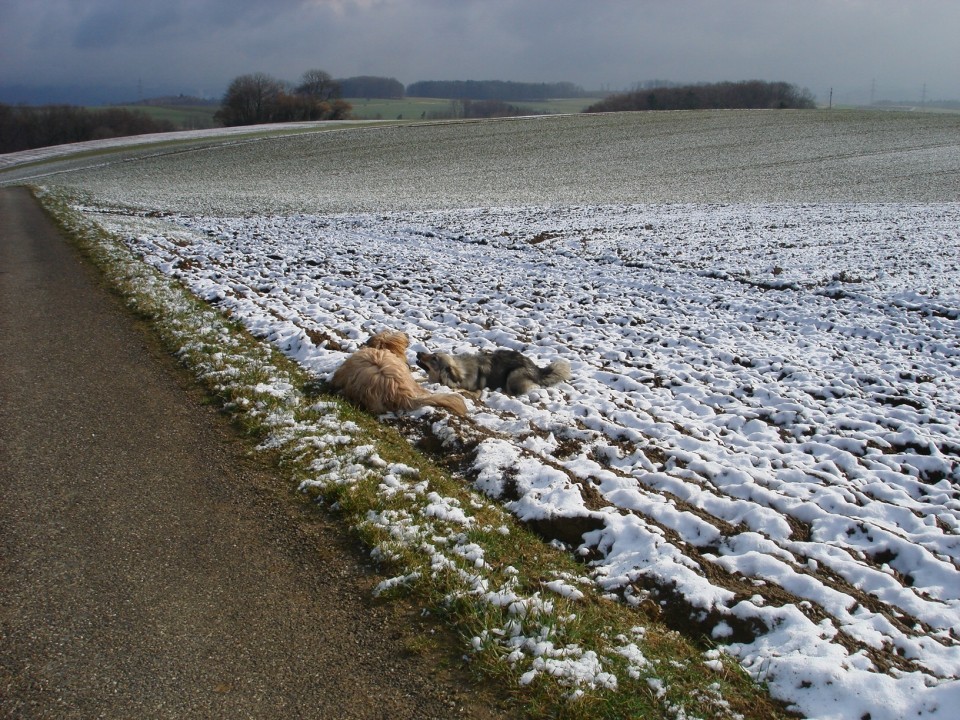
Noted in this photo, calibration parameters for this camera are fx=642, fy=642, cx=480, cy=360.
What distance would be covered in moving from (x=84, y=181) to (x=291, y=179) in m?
→ 13.7

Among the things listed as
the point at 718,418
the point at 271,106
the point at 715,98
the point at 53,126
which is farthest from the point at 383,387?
the point at 53,126

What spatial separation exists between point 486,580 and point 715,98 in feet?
346

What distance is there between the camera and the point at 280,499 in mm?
4945

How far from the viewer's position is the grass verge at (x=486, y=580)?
3.25 m

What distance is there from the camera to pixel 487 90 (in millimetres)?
179875

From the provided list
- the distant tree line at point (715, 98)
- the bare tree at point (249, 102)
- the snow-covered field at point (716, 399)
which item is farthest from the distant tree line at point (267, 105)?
the snow-covered field at point (716, 399)

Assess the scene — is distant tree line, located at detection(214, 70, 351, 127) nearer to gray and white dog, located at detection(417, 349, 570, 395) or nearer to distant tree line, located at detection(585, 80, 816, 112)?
distant tree line, located at detection(585, 80, 816, 112)

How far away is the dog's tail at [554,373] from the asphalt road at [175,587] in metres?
3.90

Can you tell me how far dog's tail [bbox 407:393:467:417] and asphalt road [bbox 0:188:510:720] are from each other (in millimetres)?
1865

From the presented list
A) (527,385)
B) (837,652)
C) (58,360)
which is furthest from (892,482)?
(58,360)

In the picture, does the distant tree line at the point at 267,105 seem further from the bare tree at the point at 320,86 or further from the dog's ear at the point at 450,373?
the dog's ear at the point at 450,373

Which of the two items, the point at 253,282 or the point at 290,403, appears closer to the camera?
the point at 290,403

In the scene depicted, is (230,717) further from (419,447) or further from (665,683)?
(419,447)

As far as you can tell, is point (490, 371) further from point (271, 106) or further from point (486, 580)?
point (271, 106)
